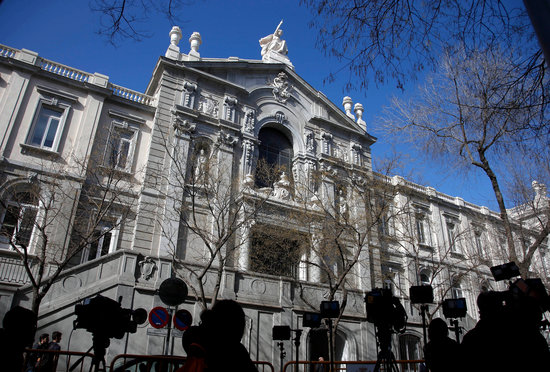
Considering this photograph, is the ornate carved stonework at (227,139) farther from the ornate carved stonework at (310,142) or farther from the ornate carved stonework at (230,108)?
the ornate carved stonework at (310,142)

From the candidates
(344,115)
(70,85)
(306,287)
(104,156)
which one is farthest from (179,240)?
(344,115)

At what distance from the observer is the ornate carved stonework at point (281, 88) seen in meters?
24.8

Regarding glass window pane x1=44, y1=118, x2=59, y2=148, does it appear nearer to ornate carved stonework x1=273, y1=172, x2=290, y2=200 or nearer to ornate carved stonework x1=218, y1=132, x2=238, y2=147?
ornate carved stonework x1=218, y1=132, x2=238, y2=147

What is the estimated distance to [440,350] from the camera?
16.8 ft

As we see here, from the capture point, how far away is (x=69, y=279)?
13.5 m

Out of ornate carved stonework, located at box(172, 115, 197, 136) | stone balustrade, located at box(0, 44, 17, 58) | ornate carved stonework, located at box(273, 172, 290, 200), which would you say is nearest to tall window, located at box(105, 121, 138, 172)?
ornate carved stonework, located at box(172, 115, 197, 136)

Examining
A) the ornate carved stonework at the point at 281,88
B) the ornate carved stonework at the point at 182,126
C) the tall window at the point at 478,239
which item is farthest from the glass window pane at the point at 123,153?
the tall window at the point at 478,239

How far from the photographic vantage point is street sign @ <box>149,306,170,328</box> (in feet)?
32.9

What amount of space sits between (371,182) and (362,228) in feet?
9.30

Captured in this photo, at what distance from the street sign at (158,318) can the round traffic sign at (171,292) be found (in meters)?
0.75

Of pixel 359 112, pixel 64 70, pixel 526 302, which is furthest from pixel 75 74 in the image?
pixel 526 302

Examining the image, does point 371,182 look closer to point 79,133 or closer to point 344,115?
point 344,115

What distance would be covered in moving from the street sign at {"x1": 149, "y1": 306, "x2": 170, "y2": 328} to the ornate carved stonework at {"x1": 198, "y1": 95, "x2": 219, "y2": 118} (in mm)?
13176

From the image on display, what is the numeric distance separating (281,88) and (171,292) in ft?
59.5
